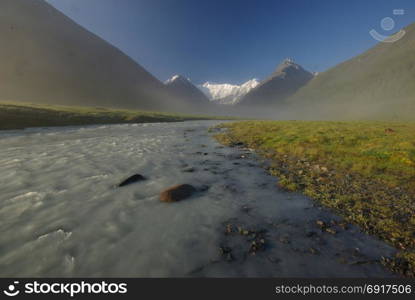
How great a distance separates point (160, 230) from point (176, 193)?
2.73m

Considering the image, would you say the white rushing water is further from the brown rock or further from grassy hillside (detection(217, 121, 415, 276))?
grassy hillside (detection(217, 121, 415, 276))

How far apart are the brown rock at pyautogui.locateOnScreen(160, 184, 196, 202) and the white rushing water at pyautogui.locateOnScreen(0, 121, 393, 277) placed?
35 cm

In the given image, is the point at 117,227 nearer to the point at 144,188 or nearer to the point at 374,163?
the point at 144,188

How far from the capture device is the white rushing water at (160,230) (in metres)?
5.21

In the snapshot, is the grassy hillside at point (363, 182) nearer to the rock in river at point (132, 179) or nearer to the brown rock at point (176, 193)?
the brown rock at point (176, 193)

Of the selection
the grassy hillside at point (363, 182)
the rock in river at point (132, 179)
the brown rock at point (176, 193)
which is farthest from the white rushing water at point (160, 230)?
the grassy hillside at point (363, 182)

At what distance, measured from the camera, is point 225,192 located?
398 inches

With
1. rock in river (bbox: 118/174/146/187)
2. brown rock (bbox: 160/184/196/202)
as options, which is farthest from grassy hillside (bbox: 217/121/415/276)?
rock in river (bbox: 118/174/146/187)

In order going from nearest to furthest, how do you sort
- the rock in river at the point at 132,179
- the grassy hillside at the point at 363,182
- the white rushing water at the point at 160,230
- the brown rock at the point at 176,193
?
the white rushing water at the point at 160,230 → the grassy hillside at the point at 363,182 → the brown rock at the point at 176,193 → the rock in river at the point at 132,179

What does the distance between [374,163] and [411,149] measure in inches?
176

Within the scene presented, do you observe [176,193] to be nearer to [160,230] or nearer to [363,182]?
[160,230]

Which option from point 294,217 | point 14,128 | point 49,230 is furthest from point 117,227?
point 14,128

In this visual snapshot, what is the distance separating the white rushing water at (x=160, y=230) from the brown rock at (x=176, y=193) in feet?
1.14

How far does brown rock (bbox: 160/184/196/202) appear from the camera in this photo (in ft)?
30.1
